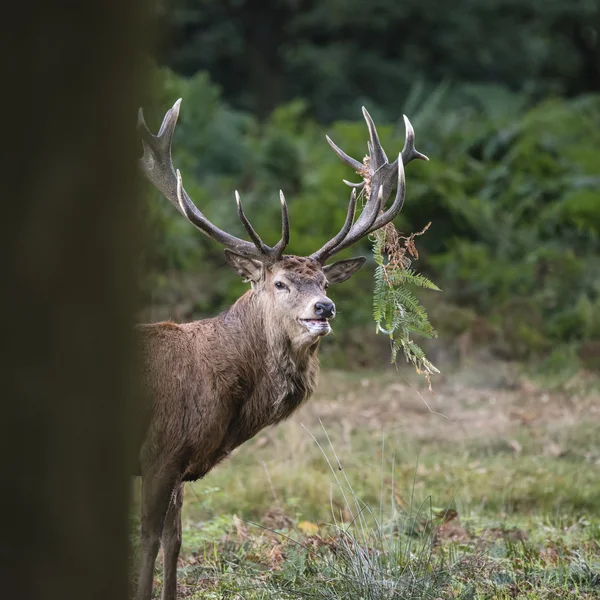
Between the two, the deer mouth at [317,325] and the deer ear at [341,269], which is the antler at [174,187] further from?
the deer mouth at [317,325]

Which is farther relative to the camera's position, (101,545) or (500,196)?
(500,196)

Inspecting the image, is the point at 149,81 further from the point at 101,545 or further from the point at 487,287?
the point at 487,287

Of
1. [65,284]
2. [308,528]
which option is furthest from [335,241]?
[65,284]

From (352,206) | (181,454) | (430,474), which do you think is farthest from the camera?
(430,474)

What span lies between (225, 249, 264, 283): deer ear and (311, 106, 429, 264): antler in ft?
1.03

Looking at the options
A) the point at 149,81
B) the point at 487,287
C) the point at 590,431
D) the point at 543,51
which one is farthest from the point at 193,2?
the point at 149,81

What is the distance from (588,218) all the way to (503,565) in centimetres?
904

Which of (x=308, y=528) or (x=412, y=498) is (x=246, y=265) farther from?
(x=308, y=528)

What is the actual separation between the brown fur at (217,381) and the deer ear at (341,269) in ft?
0.65

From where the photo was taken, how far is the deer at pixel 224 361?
520 centimetres

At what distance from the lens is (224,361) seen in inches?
215

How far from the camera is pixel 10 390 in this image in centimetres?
196

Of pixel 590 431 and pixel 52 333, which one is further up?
pixel 52 333

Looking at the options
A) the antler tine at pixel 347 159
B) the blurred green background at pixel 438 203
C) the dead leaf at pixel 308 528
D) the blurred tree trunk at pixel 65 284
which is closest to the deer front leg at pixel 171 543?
the dead leaf at pixel 308 528
